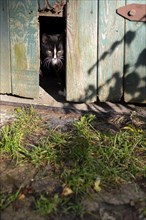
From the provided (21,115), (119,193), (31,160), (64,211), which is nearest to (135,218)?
(119,193)

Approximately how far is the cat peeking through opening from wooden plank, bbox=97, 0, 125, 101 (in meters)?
0.78

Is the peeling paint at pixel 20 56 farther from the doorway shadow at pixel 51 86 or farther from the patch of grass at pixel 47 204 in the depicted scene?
the patch of grass at pixel 47 204

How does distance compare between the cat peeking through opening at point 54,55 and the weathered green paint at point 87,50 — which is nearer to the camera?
the weathered green paint at point 87,50

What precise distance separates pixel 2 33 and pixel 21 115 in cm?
87

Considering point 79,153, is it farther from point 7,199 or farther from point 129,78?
point 129,78

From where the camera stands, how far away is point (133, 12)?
4035 mm

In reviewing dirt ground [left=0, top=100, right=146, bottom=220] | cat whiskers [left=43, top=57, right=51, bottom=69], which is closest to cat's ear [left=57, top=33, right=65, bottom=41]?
cat whiskers [left=43, top=57, right=51, bottom=69]

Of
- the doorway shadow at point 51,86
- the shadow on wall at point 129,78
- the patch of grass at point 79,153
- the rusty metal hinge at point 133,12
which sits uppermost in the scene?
the rusty metal hinge at point 133,12

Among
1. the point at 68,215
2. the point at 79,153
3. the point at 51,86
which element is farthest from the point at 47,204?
the point at 51,86

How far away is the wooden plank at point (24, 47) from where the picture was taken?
13.9 feet

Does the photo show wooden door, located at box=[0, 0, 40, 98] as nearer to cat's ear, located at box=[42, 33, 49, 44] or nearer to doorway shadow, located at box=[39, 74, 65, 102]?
doorway shadow, located at box=[39, 74, 65, 102]

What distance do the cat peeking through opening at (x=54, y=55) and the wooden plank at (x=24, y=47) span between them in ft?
1.86

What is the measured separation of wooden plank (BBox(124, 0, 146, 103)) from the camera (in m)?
4.12

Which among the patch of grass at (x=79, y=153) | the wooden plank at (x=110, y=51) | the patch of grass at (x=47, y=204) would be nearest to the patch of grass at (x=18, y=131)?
the patch of grass at (x=79, y=153)
